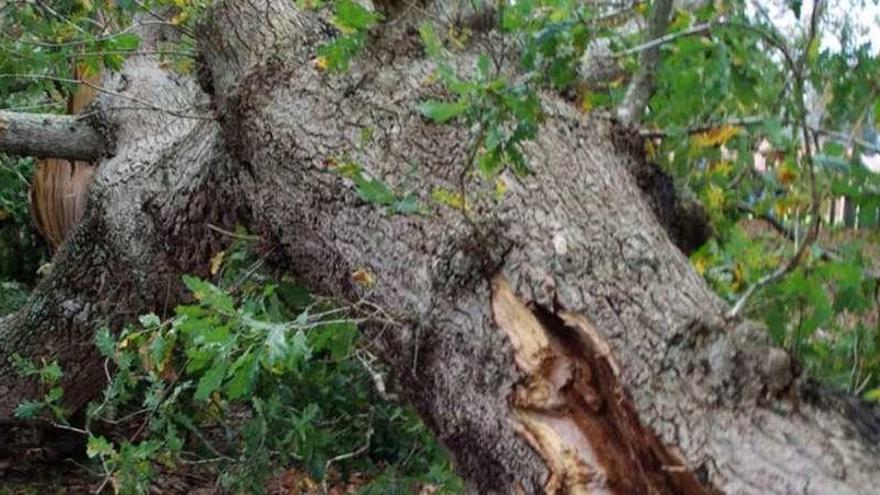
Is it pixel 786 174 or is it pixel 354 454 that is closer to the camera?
pixel 786 174

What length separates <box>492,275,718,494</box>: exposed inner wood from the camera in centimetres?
193

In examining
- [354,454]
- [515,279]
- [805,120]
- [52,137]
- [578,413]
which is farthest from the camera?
[52,137]

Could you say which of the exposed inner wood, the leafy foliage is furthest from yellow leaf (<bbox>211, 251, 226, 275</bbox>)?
the exposed inner wood

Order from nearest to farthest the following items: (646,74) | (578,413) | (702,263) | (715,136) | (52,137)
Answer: (578,413)
(715,136)
(646,74)
(702,263)
(52,137)

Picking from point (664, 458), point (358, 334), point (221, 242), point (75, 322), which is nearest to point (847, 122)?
point (664, 458)

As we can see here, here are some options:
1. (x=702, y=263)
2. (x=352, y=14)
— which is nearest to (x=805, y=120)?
(x=702, y=263)

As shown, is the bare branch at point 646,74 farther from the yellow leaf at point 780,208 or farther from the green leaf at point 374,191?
the green leaf at point 374,191

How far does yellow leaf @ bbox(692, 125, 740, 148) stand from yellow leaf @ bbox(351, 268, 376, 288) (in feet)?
2.84

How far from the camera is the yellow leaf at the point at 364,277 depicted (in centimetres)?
248

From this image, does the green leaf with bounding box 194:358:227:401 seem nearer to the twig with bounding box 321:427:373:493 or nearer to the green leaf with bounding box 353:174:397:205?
the green leaf with bounding box 353:174:397:205

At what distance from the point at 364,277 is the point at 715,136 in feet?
2.98

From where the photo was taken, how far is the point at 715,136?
7.95 feet

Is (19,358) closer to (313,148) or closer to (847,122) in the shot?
(313,148)

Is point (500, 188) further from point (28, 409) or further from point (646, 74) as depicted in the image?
point (28, 409)
